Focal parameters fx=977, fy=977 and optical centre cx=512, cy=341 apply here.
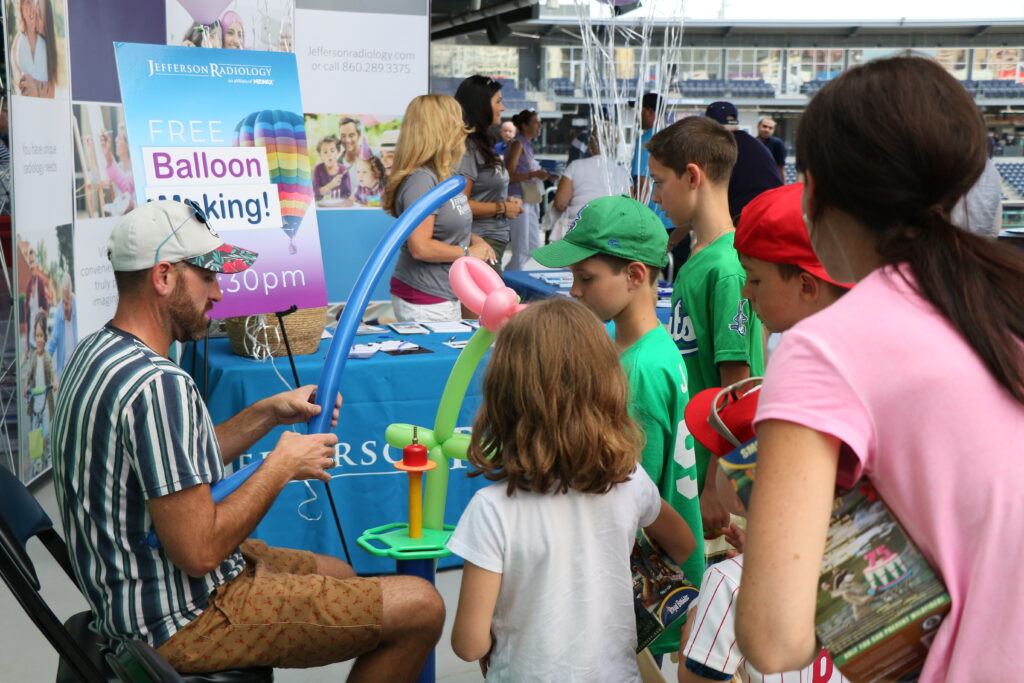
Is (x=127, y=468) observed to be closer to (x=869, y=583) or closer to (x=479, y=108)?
(x=869, y=583)

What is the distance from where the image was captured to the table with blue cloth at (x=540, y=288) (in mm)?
4313

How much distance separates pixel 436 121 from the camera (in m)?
3.68

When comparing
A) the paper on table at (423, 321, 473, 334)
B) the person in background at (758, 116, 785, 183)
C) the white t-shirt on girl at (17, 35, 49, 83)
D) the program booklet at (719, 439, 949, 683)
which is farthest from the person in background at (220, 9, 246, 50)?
the person in background at (758, 116, 785, 183)

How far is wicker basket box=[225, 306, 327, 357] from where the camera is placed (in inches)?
118

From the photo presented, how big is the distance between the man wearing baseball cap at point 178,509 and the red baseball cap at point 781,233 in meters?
0.89

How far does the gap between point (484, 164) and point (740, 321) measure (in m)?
2.64

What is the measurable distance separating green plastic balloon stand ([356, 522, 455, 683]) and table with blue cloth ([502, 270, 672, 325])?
2142 mm

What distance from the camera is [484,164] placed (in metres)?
4.63

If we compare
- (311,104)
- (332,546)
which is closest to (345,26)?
(311,104)

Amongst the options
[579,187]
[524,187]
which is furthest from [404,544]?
[524,187]

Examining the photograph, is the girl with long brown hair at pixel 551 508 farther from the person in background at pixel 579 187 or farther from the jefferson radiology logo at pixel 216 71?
the person in background at pixel 579 187

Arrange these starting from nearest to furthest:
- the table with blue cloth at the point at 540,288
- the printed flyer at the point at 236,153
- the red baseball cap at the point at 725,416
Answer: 1. the red baseball cap at the point at 725,416
2. the printed flyer at the point at 236,153
3. the table with blue cloth at the point at 540,288

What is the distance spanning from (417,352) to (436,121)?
0.99 meters

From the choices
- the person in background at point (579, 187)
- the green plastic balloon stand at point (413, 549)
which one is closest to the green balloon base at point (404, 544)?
the green plastic balloon stand at point (413, 549)
